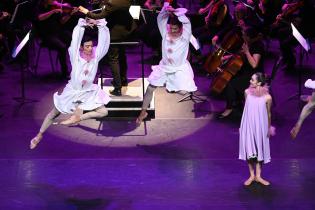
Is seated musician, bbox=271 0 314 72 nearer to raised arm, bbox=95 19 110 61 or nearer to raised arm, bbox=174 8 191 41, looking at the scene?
raised arm, bbox=174 8 191 41

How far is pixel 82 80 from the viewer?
31.2ft

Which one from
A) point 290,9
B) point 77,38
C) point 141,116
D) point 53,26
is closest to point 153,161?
point 141,116

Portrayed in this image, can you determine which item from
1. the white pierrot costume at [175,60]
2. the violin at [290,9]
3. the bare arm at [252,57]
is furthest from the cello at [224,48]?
the violin at [290,9]

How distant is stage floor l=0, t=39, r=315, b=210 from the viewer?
9.23 meters

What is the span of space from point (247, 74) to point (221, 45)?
1.77 feet

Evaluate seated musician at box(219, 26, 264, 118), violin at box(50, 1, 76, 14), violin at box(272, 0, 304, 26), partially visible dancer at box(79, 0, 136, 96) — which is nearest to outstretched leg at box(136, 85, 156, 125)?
partially visible dancer at box(79, 0, 136, 96)

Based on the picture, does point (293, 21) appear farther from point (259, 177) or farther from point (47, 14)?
point (259, 177)

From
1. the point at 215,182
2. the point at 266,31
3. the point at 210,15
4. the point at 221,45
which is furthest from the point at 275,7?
the point at 215,182

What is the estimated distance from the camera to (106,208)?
29.7 feet

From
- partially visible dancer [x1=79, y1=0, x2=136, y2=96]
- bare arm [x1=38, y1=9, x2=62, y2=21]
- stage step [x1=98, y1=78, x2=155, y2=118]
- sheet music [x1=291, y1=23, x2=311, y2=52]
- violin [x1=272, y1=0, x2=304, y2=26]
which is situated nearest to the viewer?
sheet music [x1=291, y1=23, x2=311, y2=52]

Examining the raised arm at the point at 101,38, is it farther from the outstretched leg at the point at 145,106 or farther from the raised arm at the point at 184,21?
the outstretched leg at the point at 145,106

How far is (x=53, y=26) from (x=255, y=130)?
16.4 ft

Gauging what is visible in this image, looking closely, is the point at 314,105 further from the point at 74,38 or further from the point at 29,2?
the point at 29,2

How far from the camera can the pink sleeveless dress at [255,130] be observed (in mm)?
9188
